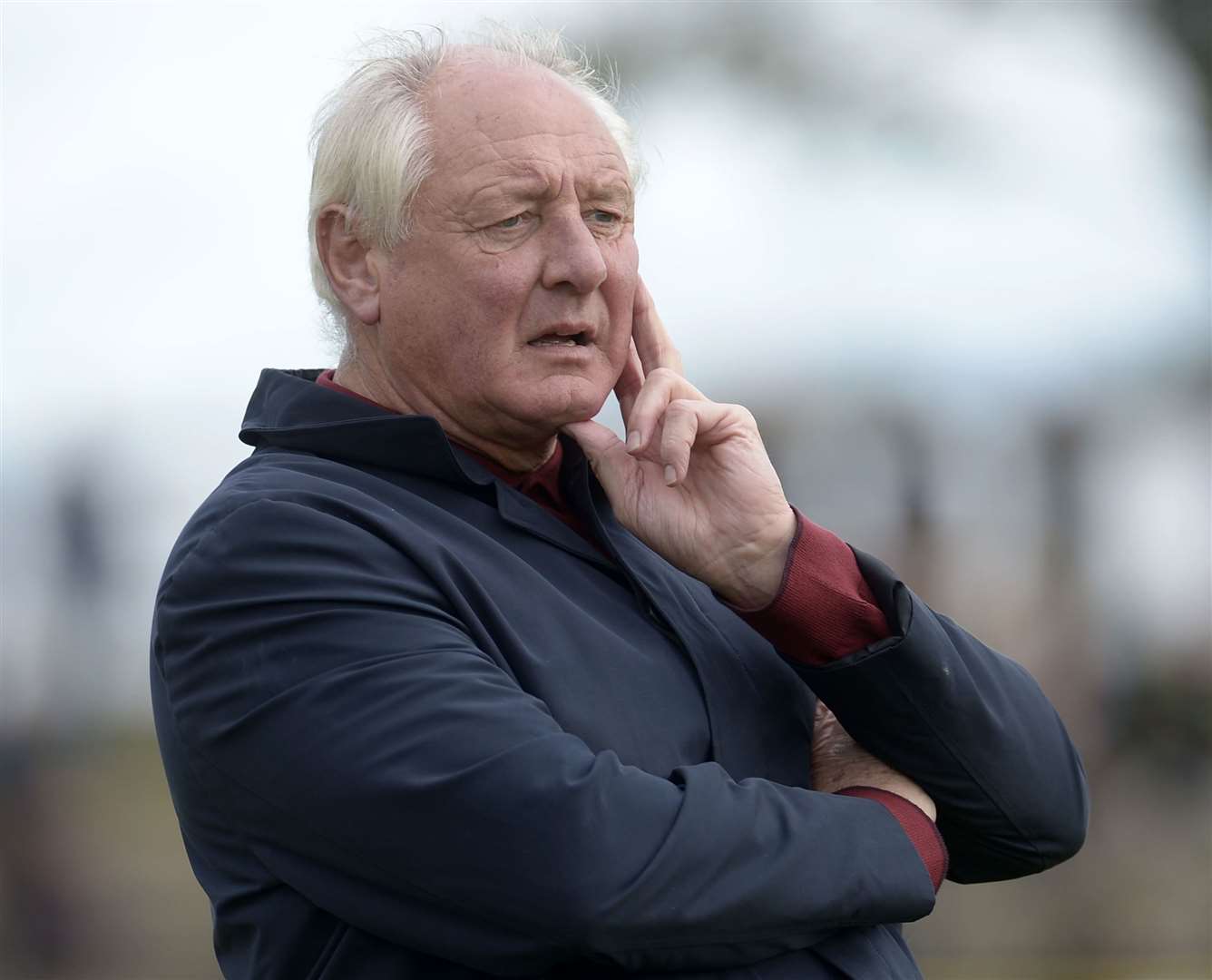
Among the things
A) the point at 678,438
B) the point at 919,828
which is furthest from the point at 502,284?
the point at 919,828

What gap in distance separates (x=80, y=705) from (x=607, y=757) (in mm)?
5389

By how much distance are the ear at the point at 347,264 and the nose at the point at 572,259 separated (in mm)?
281

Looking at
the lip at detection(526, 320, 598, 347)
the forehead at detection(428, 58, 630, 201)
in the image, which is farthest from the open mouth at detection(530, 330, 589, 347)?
the forehead at detection(428, 58, 630, 201)

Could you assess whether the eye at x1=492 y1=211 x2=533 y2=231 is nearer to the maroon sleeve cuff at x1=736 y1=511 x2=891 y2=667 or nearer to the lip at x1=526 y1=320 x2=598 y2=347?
the lip at x1=526 y1=320 x2=598 y2=347

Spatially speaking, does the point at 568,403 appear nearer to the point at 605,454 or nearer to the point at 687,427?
the point at 605,454

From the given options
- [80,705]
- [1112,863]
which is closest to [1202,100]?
[1112,863]

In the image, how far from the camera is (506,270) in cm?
244

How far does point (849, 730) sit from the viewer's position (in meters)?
2.35

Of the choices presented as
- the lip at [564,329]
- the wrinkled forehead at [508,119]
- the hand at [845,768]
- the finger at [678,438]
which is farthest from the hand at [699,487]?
the wrinkled forehead at [508,119]

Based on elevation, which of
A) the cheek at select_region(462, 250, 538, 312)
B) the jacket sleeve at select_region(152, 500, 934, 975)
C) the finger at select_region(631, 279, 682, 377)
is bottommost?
the jacket sleeve at select_region(152, 500, 934, 975)

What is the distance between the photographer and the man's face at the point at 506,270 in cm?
244

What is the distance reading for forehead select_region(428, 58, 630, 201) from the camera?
8.04ft

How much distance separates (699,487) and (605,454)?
0.15 meters

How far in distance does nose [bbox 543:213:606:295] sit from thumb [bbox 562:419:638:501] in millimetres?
216
